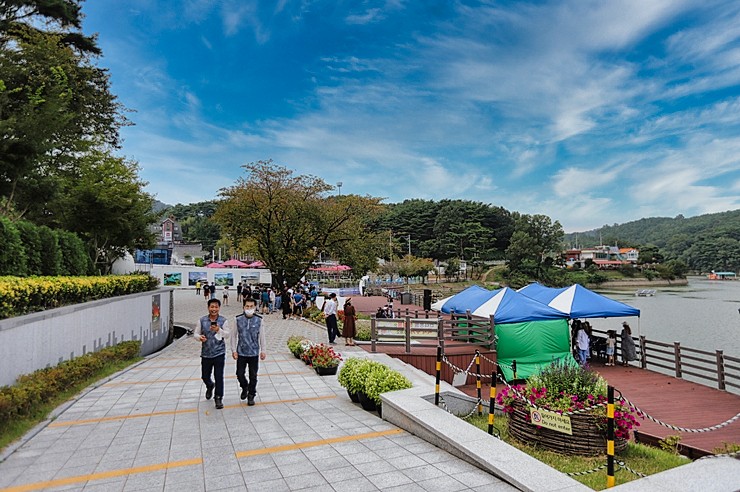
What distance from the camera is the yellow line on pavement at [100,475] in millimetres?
3826

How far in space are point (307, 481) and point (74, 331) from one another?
6.69 meters

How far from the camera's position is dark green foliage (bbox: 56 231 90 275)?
11.2 m

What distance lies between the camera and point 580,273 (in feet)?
257

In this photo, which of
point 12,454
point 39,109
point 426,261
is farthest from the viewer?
point 426,261

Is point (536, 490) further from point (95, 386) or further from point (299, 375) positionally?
point (95, 386)

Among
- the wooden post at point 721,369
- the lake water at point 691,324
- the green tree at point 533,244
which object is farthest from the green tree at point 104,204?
the green tree at point 533,244

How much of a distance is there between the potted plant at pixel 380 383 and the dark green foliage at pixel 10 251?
22.8 feet

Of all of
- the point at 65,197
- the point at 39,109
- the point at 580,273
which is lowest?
the point at 580,273

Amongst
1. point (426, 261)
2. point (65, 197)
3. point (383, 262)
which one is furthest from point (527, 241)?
point (65, 197)

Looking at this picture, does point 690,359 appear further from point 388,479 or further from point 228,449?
point 228,449

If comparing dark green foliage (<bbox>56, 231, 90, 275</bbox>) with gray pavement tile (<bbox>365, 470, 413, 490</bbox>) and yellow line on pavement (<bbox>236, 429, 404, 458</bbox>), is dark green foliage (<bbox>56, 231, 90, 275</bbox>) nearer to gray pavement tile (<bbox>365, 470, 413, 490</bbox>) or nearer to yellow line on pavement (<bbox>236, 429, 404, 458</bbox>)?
yellow line on pavement (<bbox>236, 429, 404, 458</bbox>)

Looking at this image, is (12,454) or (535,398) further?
(535,398)

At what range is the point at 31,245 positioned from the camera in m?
9.34

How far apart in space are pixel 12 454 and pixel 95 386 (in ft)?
10.9
